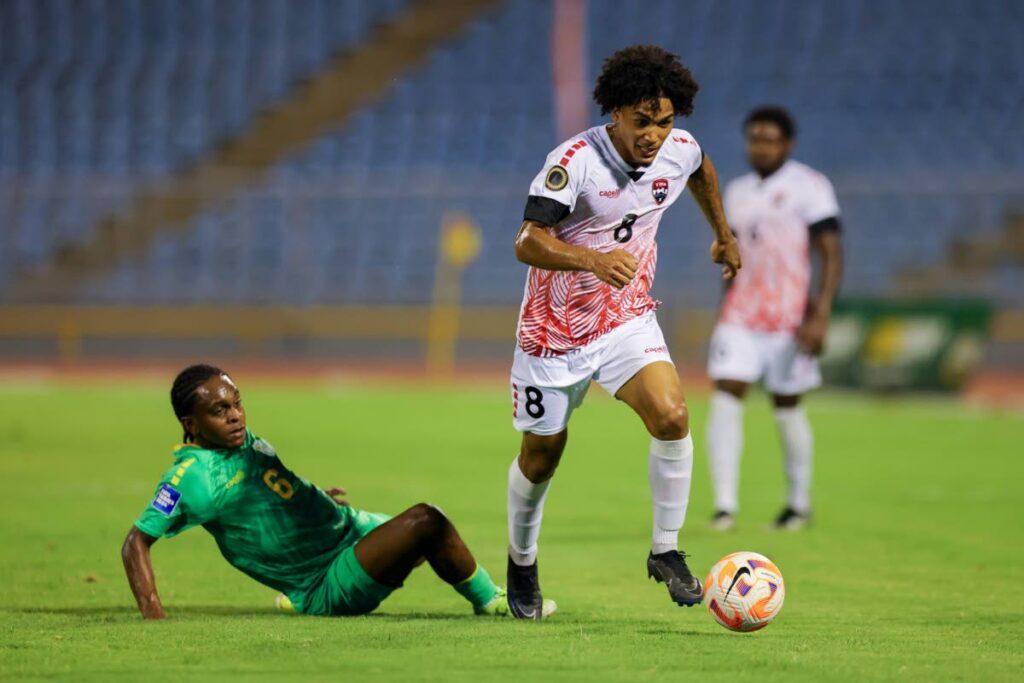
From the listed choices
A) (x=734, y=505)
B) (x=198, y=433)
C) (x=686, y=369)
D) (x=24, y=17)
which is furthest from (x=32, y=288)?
(x=198, y=433)

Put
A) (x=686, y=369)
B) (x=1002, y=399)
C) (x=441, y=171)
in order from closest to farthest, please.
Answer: (x=1002, y=399)
(x=686, y=369)
(x=441, y=171)

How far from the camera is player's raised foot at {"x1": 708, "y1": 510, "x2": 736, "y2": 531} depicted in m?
9.88

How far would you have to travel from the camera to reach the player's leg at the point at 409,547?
625 centimetres

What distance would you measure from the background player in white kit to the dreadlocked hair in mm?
4687

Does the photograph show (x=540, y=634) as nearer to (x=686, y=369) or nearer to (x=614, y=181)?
(x=614, y=181)

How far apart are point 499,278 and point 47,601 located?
1867 cm

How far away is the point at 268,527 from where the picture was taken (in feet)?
20.8

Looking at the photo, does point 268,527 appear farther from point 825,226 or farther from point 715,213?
point 825,226

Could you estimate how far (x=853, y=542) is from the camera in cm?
936

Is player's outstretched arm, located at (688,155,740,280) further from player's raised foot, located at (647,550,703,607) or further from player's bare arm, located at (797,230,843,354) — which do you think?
player's bare arm, located at (797,230,843,354)

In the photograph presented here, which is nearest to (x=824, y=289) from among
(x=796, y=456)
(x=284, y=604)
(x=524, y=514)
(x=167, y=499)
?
(x=796, y=456)

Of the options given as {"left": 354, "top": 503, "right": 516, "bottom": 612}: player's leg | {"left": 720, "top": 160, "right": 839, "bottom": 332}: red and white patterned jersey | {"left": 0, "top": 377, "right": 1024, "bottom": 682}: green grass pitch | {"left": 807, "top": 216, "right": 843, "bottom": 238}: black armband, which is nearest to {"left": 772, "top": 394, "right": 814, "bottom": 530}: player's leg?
{"left": 0, "top": 377, "right": 1024, "bottom": 682}: green grass pitch

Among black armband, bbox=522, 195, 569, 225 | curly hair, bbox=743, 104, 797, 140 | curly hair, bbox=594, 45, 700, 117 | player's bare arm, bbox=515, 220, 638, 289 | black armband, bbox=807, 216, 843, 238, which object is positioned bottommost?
black armband, bbox=807, 216, 843, 238

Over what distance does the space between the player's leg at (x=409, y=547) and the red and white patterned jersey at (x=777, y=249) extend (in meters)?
4.47
